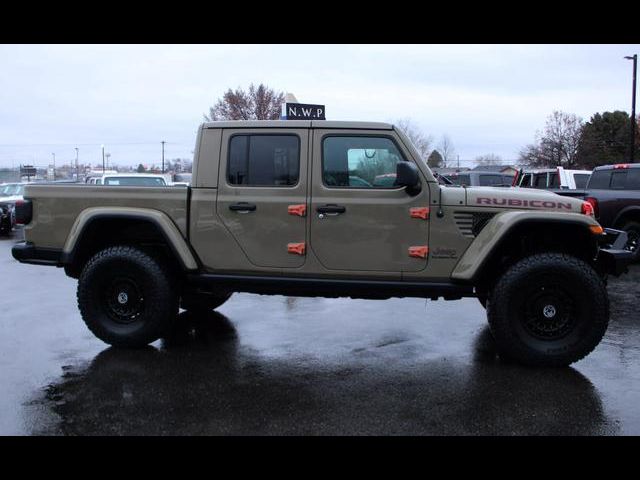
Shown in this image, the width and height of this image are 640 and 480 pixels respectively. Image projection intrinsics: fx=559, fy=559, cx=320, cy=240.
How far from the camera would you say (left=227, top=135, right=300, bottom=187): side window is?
16.6 feet

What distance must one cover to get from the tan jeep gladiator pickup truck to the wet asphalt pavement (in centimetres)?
41

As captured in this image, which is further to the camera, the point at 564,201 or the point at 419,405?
the point at 564,201

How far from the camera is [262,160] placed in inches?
201

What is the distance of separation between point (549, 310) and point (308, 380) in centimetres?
212

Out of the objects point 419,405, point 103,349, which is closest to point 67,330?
point 103,349

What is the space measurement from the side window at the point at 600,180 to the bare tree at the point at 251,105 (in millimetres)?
22129

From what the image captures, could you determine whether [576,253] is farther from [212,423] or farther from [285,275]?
[212,423]

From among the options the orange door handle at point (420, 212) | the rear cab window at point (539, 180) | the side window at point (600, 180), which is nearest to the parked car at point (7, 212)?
the rear cab window at point (539, 180)

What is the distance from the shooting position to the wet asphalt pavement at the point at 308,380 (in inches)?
144

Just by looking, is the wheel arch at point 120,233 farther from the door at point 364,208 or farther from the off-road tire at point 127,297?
the door at point 364,208

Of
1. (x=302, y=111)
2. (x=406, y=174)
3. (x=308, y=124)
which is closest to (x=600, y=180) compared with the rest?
(x=302, y=111)

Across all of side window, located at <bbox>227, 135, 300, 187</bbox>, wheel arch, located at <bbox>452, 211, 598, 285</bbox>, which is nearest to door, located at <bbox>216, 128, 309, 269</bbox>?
side window, located at <bbox>227, 135, 300, 187</bbox>

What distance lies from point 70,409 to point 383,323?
3385 millimetres

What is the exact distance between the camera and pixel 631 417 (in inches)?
147
